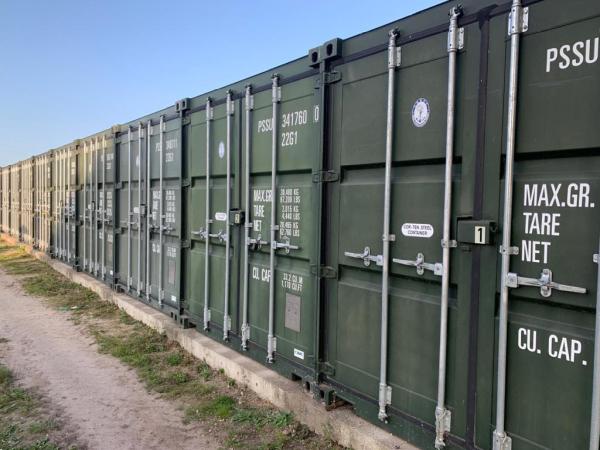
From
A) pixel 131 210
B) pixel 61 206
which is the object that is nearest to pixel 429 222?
pixel 131 210

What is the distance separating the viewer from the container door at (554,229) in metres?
2.43

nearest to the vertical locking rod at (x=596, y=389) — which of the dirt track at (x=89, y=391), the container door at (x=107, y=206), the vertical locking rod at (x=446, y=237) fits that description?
the vertical locking rod at (x=446, y=237)

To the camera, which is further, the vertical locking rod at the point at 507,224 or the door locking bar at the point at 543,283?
the vertical locking rod at the point at 507,224

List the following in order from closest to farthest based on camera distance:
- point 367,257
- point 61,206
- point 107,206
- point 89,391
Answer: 1. point 367,257
2. point 89,391
3. point 107,206
4. point 61,206

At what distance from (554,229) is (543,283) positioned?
28cm

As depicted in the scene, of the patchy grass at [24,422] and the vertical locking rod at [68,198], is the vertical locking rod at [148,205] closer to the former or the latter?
the patchy grass at [24,422]

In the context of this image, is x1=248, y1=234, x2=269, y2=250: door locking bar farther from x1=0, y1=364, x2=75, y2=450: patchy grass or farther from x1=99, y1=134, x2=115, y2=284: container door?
x1=99, y1=134, x2=115, y2=284: container door

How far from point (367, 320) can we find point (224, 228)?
2.38m

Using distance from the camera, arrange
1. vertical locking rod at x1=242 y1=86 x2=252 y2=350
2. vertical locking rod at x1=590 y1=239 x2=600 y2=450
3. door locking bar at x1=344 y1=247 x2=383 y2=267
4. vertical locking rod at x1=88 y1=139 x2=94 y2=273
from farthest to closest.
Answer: vertical locking rod at x1=88 y1=139 x2=94 y2=273, vertical locking rod at x1=242 y1=86 x2=252 y2=350, door locking bar at x1=344 y1=247 x2=383 y2=267, vertical locking rod at x1=590 y1=239 x2=600 y2=450

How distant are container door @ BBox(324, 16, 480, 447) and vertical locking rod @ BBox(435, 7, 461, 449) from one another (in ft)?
0.11

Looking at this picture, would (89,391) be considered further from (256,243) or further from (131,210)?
(131,210)

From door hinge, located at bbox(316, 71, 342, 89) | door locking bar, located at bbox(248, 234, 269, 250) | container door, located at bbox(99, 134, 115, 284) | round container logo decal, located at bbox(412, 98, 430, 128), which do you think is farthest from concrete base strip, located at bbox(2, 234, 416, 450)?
door hinge, located at bbox(316, 71, 342, 89)

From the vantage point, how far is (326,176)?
4.02m

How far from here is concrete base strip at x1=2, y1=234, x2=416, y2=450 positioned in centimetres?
356
